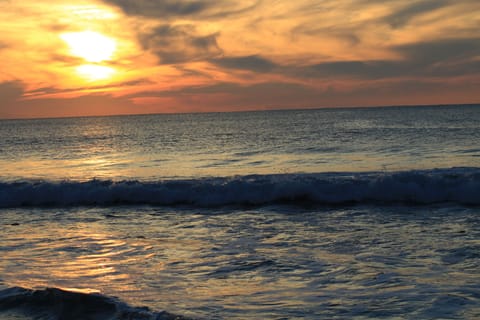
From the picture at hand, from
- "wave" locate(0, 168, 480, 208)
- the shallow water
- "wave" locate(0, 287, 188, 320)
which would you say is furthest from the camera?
"wave" locate(0, 168, 480, 208)

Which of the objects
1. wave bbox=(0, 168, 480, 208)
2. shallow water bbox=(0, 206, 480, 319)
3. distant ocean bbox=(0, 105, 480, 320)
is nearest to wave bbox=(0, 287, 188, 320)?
distant ocean bbox=(0, 105, 480, 320)

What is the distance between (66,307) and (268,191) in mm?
12038

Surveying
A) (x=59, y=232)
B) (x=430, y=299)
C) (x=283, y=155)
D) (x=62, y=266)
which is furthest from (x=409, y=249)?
(x=283, y=155)

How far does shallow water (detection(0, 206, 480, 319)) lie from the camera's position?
23.9 feet

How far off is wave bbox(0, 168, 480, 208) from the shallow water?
6.96ft

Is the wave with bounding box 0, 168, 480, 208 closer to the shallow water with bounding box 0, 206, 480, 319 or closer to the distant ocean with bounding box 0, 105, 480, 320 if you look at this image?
the distant ocean with bounding box 0, 105, 480, 320

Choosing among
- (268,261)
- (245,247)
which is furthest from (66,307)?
(245,247)

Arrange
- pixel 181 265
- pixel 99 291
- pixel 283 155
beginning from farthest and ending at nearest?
1. pixel 283 155
2. pixel 181 265
3. pixel 99 291

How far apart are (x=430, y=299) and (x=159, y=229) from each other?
775cm

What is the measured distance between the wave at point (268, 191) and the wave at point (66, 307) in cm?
1033

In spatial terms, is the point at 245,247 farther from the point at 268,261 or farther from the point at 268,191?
the point at 268,191

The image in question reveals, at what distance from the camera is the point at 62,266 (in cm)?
967

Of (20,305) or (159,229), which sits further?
(159,229)

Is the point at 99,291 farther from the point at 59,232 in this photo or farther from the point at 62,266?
the point at 59,232
